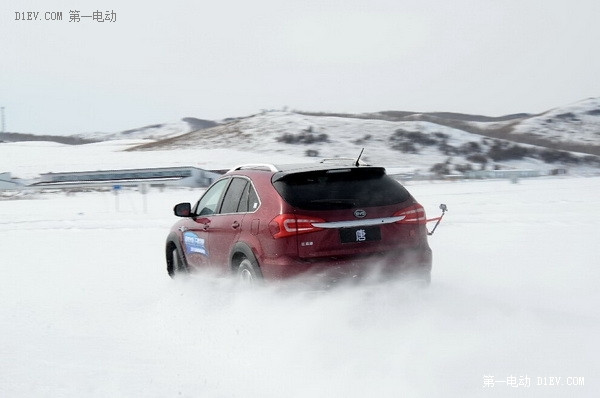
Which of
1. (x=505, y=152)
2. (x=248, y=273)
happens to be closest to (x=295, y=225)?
(x=248, y=273)

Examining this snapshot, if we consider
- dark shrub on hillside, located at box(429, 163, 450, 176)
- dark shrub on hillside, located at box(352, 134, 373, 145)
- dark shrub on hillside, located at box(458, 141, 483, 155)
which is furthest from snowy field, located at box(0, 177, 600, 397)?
dark shrub on hillside, located at box(458, 141, 483, 155)

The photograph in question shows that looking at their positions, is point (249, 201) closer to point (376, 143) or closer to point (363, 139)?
point (376, 143)

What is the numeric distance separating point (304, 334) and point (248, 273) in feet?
3.64

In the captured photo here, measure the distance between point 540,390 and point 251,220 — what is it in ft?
10.8

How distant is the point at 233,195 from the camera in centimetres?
826

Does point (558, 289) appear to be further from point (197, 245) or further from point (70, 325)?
point (70, 325)

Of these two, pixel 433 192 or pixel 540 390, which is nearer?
pixel 540 390

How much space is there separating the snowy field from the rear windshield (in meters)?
0.75

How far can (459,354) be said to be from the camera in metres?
5.86

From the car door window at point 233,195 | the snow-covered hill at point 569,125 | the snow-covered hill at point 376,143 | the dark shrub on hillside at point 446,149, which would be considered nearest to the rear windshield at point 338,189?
the car door window at point 233,195

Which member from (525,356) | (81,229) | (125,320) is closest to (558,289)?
(525,356)

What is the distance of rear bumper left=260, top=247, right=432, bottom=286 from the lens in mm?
6859

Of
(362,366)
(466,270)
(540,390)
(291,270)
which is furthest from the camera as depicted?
(466,270)

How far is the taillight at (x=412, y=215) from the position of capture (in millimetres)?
7184
